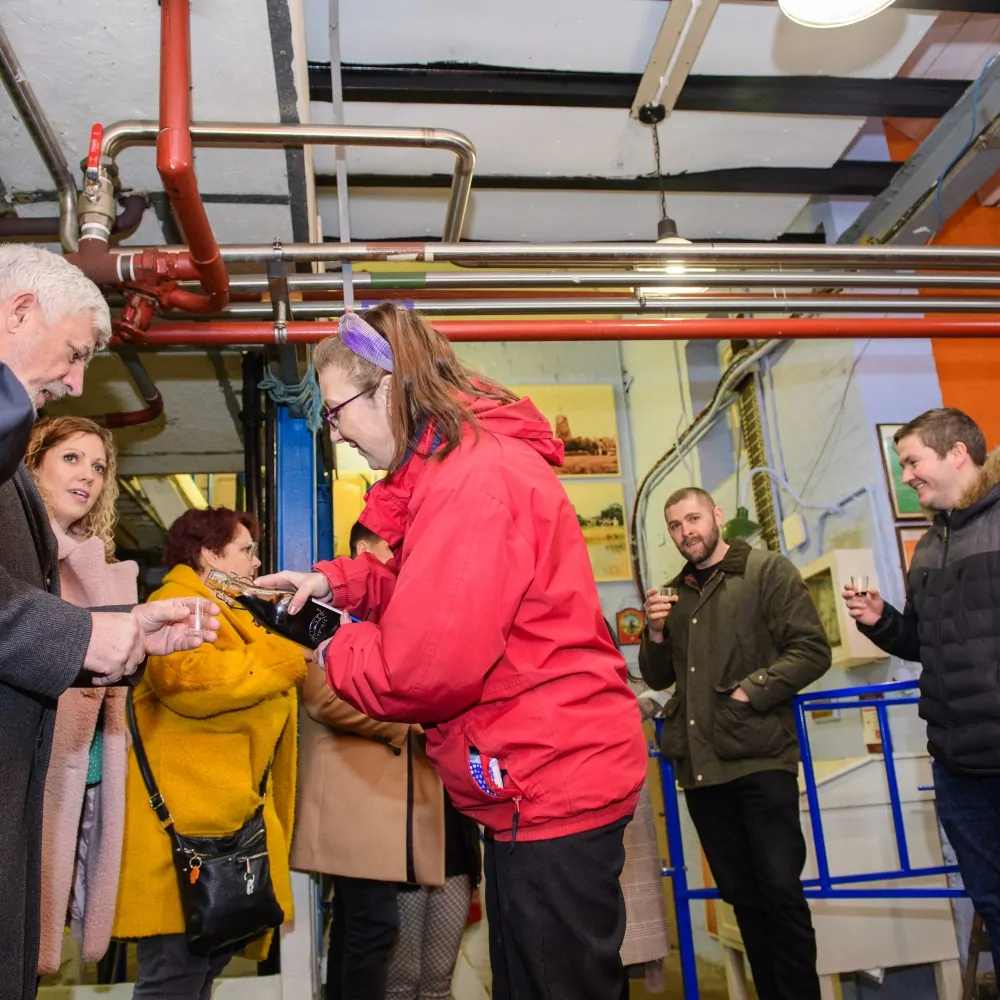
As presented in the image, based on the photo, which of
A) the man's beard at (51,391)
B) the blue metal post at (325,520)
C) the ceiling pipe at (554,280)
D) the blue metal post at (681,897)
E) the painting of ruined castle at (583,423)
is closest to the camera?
the man's beard at (51,391)

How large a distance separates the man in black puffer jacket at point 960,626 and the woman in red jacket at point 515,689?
1.54 m

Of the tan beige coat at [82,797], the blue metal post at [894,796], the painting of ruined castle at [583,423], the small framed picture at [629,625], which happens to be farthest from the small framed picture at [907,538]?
the painting of ruined castle at [583,423]

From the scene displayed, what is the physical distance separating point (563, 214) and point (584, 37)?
1.16 metres

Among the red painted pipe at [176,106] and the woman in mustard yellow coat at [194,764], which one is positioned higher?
the red painted pipe at [176,106]

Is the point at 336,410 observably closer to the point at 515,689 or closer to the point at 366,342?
the point at 366,342

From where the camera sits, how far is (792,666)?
10.5ft

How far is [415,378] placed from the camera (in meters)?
1.70

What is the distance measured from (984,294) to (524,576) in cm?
364

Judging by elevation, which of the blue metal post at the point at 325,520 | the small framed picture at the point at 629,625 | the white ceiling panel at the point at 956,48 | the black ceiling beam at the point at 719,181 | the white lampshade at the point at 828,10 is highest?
the white ceiling panel at the point at 956,48

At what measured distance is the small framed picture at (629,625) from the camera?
7.52m

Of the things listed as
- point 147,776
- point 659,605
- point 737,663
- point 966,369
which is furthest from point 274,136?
point 966,369

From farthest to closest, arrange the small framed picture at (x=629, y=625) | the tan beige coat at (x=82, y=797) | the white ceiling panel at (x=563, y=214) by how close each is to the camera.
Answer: the small framed picture at (x=629, y=625), the white ceiling panel at (x=563, y=214), the tan beige coat at (x=82, y=797)

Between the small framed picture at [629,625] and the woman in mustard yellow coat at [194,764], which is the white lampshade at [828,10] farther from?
the small framed picture at [629,625]

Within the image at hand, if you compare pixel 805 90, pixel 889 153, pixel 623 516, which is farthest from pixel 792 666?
pixel 623 516
